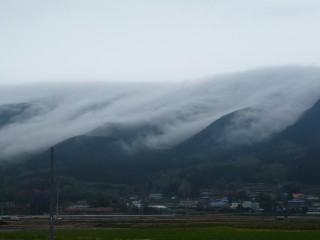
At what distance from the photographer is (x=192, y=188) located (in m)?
180

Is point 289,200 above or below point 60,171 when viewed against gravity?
below

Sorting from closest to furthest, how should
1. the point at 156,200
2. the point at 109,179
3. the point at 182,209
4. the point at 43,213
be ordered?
1. the point at 43,213
2. the point at 182,209
3. the point at 156,200
4. the point at 109,179

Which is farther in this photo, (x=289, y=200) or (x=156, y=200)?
(x=156, y=200)

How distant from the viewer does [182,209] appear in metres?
143

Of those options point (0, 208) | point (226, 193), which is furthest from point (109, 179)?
point (0, 208)

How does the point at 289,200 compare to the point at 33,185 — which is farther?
the point at 33,185

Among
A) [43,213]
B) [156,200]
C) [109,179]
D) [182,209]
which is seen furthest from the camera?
[109,179]

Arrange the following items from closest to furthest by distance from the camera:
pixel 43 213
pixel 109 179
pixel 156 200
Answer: pixel 43 213, pixel 156 200, pixel 109 179

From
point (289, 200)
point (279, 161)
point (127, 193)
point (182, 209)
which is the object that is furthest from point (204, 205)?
point (279, 161)

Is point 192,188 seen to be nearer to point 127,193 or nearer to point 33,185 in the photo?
point 127,193

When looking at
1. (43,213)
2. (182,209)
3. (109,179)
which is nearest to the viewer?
(43,213)

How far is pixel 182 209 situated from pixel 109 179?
51072 mm

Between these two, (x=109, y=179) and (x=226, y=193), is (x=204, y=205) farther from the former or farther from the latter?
(x=109, y=179)

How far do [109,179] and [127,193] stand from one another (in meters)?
16.6
